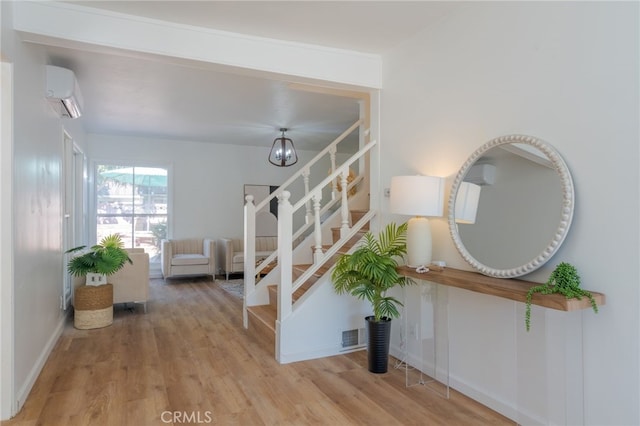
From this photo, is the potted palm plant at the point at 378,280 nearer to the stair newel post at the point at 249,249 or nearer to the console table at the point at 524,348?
the console table at the point at 524,348

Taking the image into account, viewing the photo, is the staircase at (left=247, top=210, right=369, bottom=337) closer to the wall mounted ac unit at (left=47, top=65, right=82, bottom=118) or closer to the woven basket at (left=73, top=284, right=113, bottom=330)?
the woven basket at (left=73, top=284, right=113, bottom=330)

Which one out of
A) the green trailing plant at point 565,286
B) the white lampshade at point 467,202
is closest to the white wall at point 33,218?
the white lampshade at point 467,202

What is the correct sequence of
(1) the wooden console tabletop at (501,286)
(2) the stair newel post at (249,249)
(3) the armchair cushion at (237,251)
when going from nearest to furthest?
(1) the wooden console tabletop at (501,286) < (2) the stair newel post at (249,249) < (3) the armchair cushion at (237,251)

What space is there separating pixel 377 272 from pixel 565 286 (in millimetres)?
1230

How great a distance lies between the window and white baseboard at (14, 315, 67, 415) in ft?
11.2

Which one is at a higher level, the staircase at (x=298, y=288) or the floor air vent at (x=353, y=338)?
the staircase at (x=298, y=288)

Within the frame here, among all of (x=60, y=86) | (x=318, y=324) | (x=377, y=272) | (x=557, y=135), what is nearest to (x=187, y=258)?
(x=60, y=86)

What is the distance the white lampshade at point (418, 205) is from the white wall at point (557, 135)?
176mm

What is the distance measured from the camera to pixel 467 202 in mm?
2547

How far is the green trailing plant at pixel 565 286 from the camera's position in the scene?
1.78 metres

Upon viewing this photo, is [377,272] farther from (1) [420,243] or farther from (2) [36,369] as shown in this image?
(2) [36,369]

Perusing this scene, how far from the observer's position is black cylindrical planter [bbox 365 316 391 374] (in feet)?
9.74

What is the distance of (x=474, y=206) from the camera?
8.17ft

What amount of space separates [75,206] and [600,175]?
18.5 ft
